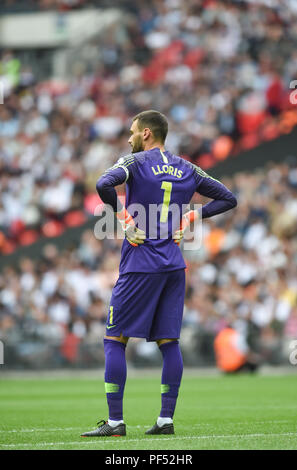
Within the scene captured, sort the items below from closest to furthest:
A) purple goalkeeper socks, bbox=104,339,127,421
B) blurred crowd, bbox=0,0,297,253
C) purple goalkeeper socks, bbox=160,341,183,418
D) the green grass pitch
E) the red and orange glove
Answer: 1. the green grass pitch
2. purple goalkeeper socks, bbox=104,339,127,421
3. purple goalkeeper socks, bbox=160,341,183,418
4. the red and orange glove
5. blurred crowd, bbox=0,0,297,253

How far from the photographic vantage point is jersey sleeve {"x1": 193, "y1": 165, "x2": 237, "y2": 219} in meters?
7.59

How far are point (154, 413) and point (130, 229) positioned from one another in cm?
315

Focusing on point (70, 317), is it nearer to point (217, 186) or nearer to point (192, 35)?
point (192, 35)

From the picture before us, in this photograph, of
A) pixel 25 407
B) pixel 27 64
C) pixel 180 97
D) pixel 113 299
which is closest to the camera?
pixel 113 299

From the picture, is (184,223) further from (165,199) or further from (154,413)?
(154,413)

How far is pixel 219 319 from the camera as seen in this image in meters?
17.9

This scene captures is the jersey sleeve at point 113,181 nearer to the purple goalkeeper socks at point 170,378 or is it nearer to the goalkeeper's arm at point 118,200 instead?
the goalkeeper's arm at point 118,200

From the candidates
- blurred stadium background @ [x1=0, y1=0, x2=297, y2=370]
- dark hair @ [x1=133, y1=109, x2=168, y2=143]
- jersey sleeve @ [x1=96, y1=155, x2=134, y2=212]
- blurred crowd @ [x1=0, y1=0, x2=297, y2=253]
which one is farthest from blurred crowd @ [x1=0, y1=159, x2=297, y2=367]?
jersey sleeve @ [x1=96, y1=155, x2=134, y2=212]

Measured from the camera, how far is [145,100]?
73.7ft

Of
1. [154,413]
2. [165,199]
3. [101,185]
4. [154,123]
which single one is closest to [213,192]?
[165,199]

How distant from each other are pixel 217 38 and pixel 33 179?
17.4 ft

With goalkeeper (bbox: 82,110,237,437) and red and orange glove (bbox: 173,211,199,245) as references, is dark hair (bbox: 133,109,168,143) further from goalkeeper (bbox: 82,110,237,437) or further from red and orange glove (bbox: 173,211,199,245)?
red and orange glove (bbox: 173,211,199,245)

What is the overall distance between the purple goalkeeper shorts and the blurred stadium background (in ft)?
33.1
